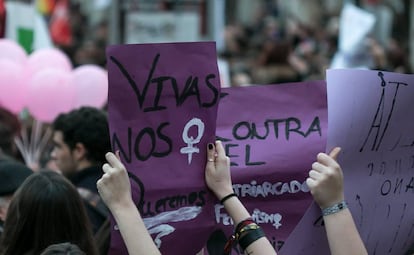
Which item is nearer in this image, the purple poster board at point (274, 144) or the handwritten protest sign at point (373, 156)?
the handwritten protest sign at point (373, 156)

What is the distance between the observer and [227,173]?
362 centimetres

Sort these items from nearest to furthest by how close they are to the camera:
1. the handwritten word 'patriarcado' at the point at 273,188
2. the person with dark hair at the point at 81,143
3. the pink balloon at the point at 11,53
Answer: the handwritten word 'patriarcado' at the point at 273,188, the person with dark hair at the point at 81,143, the pink balloon at the point at 11,53

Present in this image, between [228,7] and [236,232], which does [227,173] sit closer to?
[236,232]

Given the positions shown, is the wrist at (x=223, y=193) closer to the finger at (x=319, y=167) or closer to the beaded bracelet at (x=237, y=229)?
the beaded bracelet at (x=237, y=229)

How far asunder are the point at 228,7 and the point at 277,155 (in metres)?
32.5

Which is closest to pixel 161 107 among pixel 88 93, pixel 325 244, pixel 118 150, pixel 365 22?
pixel 118 150

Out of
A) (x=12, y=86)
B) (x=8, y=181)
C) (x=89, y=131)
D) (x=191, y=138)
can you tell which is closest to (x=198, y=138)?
(x=191, y=138)

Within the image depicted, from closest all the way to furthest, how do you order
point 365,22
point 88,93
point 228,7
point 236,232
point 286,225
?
1. point 236,232
2. point 286,225
3. point 88,93
4. point 365,22
5. point 228,7

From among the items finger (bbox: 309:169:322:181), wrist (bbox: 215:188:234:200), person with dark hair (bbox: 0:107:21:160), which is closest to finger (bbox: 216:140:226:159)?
wrist (bbox: 215:188:234:200)

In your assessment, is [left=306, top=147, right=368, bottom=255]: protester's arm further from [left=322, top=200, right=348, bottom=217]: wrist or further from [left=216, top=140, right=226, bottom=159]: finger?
[left=216, top=140, right=226, bottom=159]: finger

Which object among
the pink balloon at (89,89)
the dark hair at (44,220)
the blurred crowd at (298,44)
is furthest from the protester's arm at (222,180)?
the blurred crowd at (298,44)

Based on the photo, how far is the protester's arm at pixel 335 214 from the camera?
11.2 ft

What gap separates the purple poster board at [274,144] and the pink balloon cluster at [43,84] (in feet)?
11.8

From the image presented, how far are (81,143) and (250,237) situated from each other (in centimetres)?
233
